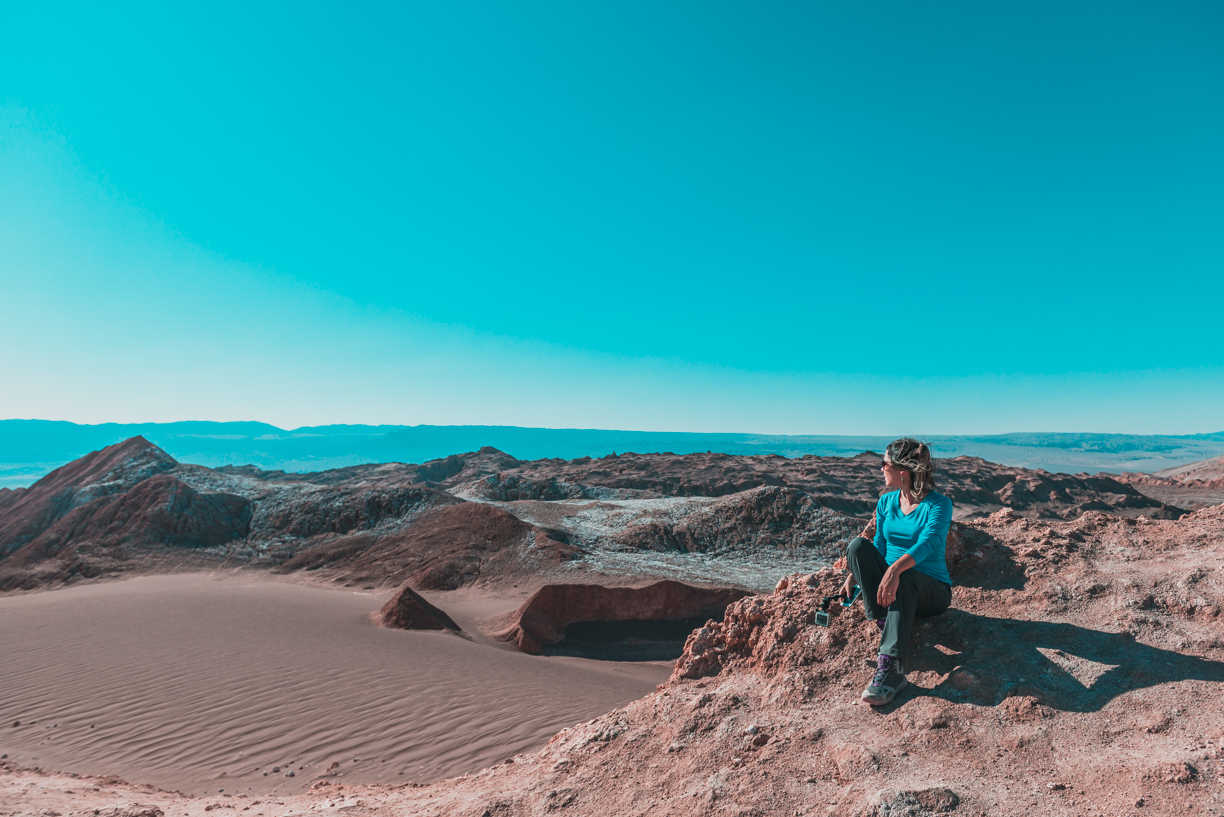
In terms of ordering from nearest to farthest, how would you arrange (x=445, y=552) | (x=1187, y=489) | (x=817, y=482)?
1. (x=445, y=552)
2. (x=817, y=482)
3. (x=1187, y=489)

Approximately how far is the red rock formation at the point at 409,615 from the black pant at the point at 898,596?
1339cm

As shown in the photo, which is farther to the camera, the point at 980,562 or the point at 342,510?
the point at 342,510

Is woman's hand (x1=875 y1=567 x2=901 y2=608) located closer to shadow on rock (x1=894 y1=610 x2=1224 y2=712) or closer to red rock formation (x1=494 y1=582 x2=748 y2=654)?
shadow on rock (x1=894 y1=610 x2=1224 y2=712)

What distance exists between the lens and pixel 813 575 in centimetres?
504

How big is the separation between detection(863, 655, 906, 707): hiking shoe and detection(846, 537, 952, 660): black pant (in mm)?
50

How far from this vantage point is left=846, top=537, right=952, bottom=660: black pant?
11.3 ft

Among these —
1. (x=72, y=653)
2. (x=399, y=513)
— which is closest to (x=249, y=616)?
(x=72, y=653)

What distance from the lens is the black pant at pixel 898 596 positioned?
343cm

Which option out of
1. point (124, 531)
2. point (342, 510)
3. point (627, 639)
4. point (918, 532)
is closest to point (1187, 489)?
point (627, 639)

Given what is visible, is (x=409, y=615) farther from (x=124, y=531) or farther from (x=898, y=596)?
(x=124, y=531)

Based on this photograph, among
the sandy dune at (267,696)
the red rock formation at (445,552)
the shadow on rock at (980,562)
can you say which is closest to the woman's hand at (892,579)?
the shadow on rock at (980,562)

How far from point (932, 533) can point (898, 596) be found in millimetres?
402

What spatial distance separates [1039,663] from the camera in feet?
11.3

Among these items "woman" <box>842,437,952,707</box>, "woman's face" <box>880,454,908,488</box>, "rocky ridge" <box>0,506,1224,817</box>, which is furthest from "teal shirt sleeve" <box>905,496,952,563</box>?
"rocky ridge" <box>0,506,1224,817</box>
